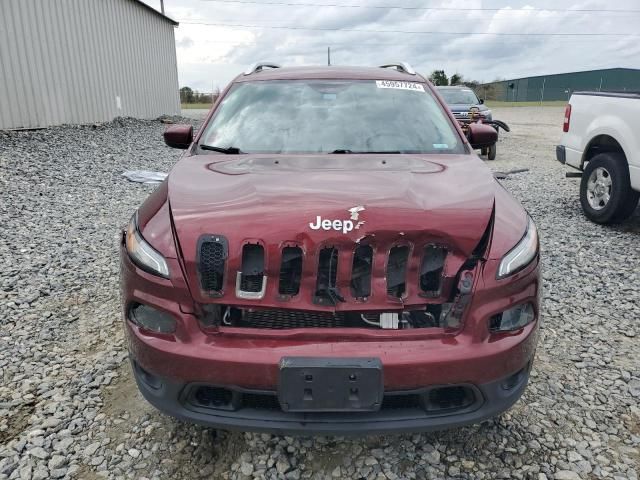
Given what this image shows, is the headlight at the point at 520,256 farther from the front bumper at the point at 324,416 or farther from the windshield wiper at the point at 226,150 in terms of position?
the windshield wiper at the point at 226,150

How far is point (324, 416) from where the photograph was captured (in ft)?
6.14

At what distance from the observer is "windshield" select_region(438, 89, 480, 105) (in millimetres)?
14570

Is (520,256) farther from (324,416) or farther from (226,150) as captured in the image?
(226,150)

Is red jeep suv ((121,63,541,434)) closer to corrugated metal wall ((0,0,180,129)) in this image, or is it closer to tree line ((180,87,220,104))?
corrugated metal wall ((0,0,180,129))

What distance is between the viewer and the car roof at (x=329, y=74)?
3.46m

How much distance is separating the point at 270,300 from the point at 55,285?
9.77 ft

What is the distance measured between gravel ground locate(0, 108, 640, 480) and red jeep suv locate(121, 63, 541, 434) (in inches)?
17.5

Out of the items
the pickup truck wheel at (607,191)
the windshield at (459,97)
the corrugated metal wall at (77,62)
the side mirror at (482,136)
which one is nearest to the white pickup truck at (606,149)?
the pickup truck wheel at (607,191)

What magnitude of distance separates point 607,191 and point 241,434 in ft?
17.6

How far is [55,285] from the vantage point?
4.09 meters

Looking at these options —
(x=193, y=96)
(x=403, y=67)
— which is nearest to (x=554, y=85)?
(x=193, y=96)

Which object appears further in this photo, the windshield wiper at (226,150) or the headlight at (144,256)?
the windshield wiper at (226,150)

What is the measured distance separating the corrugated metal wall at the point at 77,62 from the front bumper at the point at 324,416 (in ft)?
34.4

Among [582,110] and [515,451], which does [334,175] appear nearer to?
[515,451]
